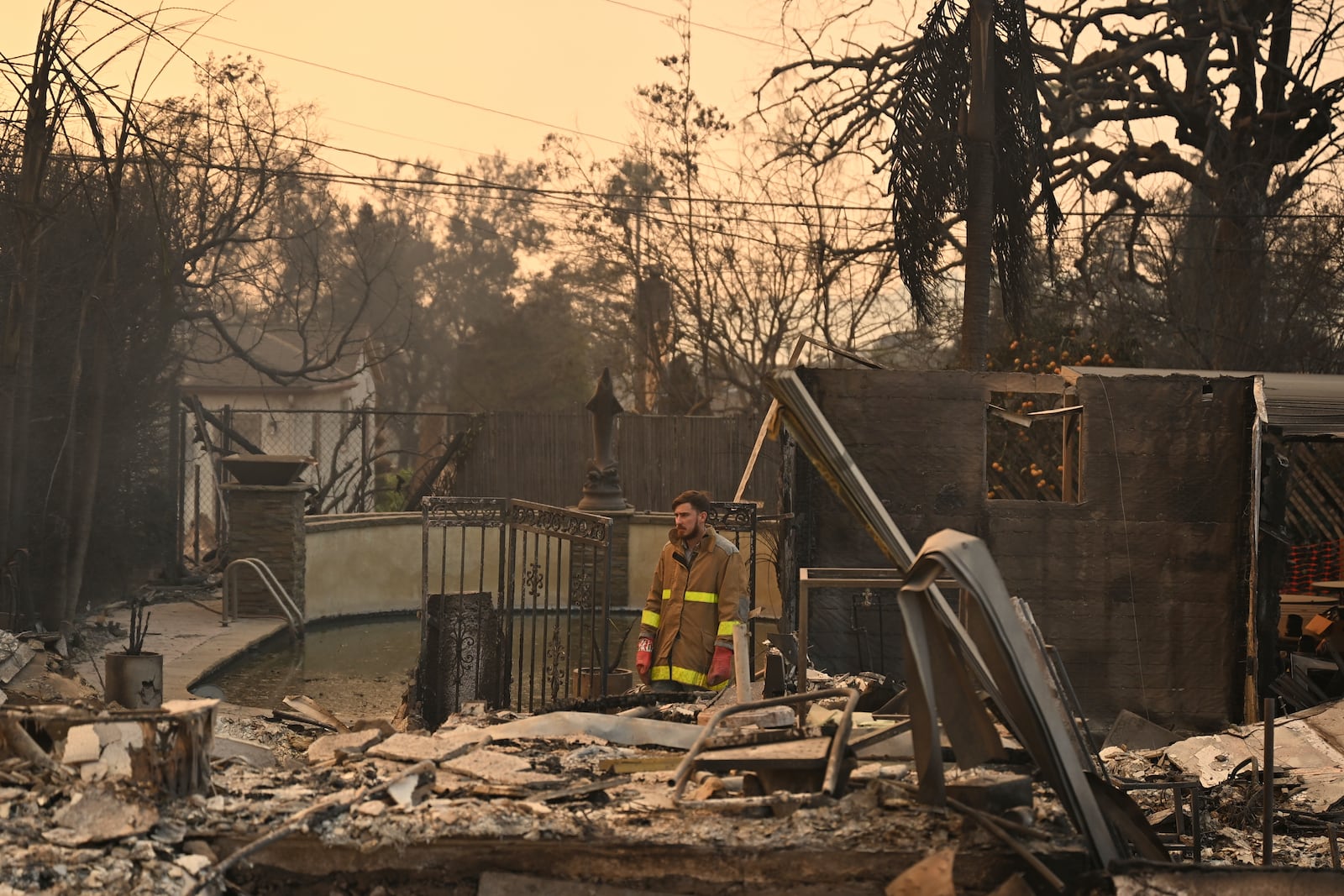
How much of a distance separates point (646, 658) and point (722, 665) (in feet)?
1.73

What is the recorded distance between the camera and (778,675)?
7098 mm

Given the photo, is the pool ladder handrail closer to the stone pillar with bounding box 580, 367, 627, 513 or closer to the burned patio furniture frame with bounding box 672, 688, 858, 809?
the stone pillar with bounding box 580, 367, 627, 513

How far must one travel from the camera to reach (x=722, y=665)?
8219 millimetres

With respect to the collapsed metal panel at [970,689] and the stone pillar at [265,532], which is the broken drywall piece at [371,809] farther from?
the stone pillar at [265,532]

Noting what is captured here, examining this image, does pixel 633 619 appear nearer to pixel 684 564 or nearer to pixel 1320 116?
pixel 684 564

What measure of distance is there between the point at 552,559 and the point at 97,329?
6878 millimetres

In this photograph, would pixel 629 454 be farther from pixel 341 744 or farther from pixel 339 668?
pixel 341 744

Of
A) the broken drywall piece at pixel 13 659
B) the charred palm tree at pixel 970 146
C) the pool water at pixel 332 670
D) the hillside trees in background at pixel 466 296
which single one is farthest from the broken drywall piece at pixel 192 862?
the hillside trees in background at pixel 466 296

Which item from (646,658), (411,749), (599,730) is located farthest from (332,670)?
(411,749)

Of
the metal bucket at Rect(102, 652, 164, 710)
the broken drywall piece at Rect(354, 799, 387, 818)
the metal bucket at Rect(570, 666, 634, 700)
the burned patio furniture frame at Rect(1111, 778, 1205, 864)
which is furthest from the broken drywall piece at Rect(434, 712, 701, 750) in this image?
the metal bucket at Rect(570, 666, 634, 700)

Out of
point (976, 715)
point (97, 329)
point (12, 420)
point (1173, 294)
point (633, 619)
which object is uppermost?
point (1173, 294)

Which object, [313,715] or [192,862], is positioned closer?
[192,862]

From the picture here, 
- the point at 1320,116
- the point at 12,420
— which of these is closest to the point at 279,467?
the point at 12,420

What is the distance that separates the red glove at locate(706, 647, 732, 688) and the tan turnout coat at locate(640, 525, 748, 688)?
0.04m
